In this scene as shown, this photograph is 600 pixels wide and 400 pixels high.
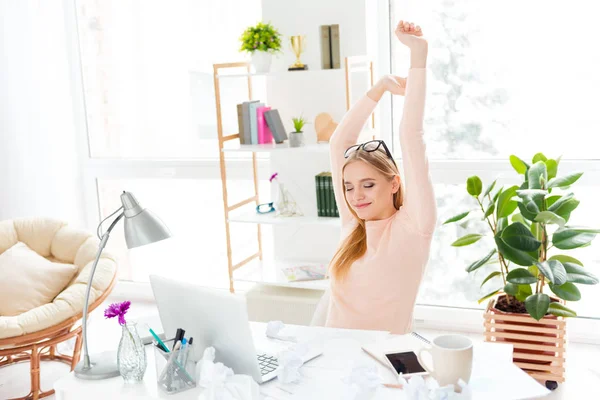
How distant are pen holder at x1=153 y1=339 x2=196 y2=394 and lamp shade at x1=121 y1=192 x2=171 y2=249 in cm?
31

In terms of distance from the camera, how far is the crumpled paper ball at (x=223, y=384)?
65.1 inches

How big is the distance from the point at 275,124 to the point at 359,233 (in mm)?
1326

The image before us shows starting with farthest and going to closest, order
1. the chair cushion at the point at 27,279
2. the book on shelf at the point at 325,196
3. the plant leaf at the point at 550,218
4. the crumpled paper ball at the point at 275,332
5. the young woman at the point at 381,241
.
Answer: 1. the book on shelf at the point at 325,196
2. the chair cushion at the point at 27,279
3. the plant leaf at the point at 550,218
4. the young woman at the point at 381,241
5. the crumpled paper ball at the point at 275,332

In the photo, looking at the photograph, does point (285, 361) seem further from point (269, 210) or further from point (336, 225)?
point (269, 210)

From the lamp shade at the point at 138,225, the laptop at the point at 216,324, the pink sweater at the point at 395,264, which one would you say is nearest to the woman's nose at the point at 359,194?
the pink sweater at the point at 395,264

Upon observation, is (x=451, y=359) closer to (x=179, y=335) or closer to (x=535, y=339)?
(x=179, y=335)

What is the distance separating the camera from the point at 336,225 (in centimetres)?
342

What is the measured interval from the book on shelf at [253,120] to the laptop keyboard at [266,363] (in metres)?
1.87

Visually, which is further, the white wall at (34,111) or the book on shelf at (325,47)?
the white wall at (34,111)

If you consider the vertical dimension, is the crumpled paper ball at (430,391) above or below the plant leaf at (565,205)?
below

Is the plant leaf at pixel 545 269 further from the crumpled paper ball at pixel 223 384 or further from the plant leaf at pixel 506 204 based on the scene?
the crumpled paper ball at pixel 223 384

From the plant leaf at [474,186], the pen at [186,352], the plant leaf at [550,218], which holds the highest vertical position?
the plant leaf at [474,186]

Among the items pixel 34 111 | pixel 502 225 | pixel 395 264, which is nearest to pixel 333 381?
pixel 395 264

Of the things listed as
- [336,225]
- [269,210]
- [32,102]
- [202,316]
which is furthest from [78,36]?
[202,316]
